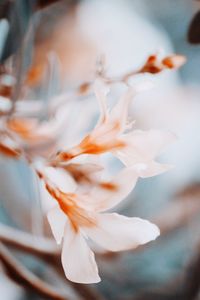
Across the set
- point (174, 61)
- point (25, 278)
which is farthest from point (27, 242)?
point (174, 61)

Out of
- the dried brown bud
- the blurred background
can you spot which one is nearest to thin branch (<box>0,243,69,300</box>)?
the blurred background

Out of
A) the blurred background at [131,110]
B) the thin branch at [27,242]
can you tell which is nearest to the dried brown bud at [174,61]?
the blurred background at [131,110]

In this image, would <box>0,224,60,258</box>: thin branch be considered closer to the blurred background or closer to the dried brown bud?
the blurred background

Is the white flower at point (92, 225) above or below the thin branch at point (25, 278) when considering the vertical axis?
above

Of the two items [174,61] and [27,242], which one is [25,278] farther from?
[174,61]

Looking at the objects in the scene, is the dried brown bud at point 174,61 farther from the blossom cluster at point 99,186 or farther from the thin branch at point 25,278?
the thin branch at point 25,278

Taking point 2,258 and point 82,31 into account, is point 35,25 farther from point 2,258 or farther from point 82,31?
point 2,258
